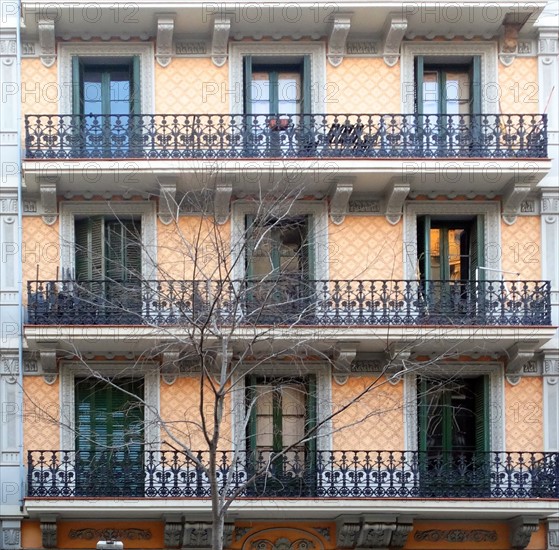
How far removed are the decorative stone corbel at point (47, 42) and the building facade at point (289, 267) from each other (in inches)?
1.6

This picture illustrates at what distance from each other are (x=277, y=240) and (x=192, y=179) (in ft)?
6.67

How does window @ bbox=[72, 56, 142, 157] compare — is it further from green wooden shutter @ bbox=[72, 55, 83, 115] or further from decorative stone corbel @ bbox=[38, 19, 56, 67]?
decorative stone corbel @ bbox=[38, 19, 56, 67]

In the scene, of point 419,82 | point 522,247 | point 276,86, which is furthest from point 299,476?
point 419,82

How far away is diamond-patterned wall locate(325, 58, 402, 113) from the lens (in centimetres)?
2616

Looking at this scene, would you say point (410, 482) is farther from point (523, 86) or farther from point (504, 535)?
point (523, 86)

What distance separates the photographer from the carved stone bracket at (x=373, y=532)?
79.7 feet

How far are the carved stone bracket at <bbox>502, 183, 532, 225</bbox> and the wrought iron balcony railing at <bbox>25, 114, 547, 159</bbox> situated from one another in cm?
63

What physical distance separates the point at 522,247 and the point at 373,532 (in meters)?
6.04

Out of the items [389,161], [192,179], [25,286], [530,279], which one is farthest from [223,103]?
[530,279]

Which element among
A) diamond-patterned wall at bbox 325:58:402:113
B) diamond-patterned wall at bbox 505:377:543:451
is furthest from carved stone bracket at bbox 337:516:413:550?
diamond-patterned wall at bbox 325:58:402:113

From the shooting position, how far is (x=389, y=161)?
25.0 metres

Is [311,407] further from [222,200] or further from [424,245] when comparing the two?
[222,200]

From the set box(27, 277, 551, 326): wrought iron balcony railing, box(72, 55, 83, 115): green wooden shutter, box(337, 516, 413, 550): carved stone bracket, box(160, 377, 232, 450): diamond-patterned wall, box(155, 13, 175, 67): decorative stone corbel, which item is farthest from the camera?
box(72, 55, 83, 115): green wooden shutter

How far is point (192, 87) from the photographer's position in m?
26.2
